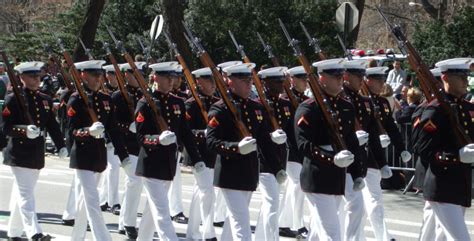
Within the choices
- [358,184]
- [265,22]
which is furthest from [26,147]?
[265,22]

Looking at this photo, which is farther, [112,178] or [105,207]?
[105,207]

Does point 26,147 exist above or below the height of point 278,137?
below

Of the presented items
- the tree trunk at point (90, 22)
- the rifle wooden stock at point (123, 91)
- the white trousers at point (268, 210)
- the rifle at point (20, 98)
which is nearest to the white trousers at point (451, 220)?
the white trousers at point (268, 210)

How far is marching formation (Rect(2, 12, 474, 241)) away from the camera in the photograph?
Answer: 24.1 feet

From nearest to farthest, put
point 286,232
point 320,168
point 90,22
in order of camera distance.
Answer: point 320,168
point 286,232
point 90,22

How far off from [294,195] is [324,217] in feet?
9.42

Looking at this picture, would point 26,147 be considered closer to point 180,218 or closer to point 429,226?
point 180,218

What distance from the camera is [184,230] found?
10594 millimetres

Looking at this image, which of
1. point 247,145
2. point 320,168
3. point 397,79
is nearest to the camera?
point 320,168

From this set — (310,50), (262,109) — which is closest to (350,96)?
(262,109)

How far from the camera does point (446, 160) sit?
23.8ft

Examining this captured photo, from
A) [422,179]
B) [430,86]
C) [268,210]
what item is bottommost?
[268,210]

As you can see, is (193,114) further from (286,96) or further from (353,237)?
(353,237)

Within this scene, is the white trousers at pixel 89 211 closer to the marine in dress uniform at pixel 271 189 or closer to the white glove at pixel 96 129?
the white glove at pixel 96 129
